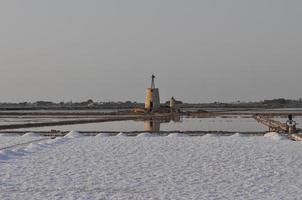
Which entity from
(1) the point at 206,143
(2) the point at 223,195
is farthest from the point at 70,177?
(1) the point at 206,143

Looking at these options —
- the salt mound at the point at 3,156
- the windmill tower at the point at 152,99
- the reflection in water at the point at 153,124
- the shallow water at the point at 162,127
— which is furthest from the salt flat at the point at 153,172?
the windmill tower at the point at 152,99

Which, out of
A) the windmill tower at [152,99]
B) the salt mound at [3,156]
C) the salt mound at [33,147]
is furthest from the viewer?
the windmill tower at [152,99]

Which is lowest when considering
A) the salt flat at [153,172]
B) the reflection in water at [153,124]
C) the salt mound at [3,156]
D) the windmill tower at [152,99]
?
the salt flat at [153,172]

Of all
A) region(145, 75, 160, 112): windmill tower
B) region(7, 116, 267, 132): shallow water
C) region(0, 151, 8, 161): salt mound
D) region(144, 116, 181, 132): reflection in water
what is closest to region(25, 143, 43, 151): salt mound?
region(0, 151, 8, 161): salt mound

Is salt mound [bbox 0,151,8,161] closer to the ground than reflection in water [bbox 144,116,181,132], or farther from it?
closer to the ground

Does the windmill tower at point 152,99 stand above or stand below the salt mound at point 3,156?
above

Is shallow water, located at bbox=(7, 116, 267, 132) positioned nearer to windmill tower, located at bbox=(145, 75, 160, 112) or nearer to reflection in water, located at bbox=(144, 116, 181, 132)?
reflection in water, located at bbox=(144, 116, 181, 132)

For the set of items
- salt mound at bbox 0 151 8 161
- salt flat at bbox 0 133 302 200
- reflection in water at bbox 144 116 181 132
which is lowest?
salt flat at bbox 0 133 302 200

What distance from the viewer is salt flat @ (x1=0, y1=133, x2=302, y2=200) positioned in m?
6.85

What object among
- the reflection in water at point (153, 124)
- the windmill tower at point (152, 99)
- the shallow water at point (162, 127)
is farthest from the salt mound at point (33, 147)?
the windmill tower at point (152, 99)

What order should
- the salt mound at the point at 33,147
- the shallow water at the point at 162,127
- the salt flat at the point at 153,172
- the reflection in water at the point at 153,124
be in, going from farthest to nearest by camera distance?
1. the shallow water at the point at 162,127
2. the reflection in water at the point at 153,124
3. the salt mound at the point at 33,147
4. the salt flat at the point at 153,172

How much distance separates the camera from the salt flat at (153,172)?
22.5ft

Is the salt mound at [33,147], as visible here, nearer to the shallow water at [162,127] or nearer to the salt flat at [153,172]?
the salt flat at [153,172]

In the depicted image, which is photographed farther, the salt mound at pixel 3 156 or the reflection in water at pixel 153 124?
the reflection in water at pixel 153 124
